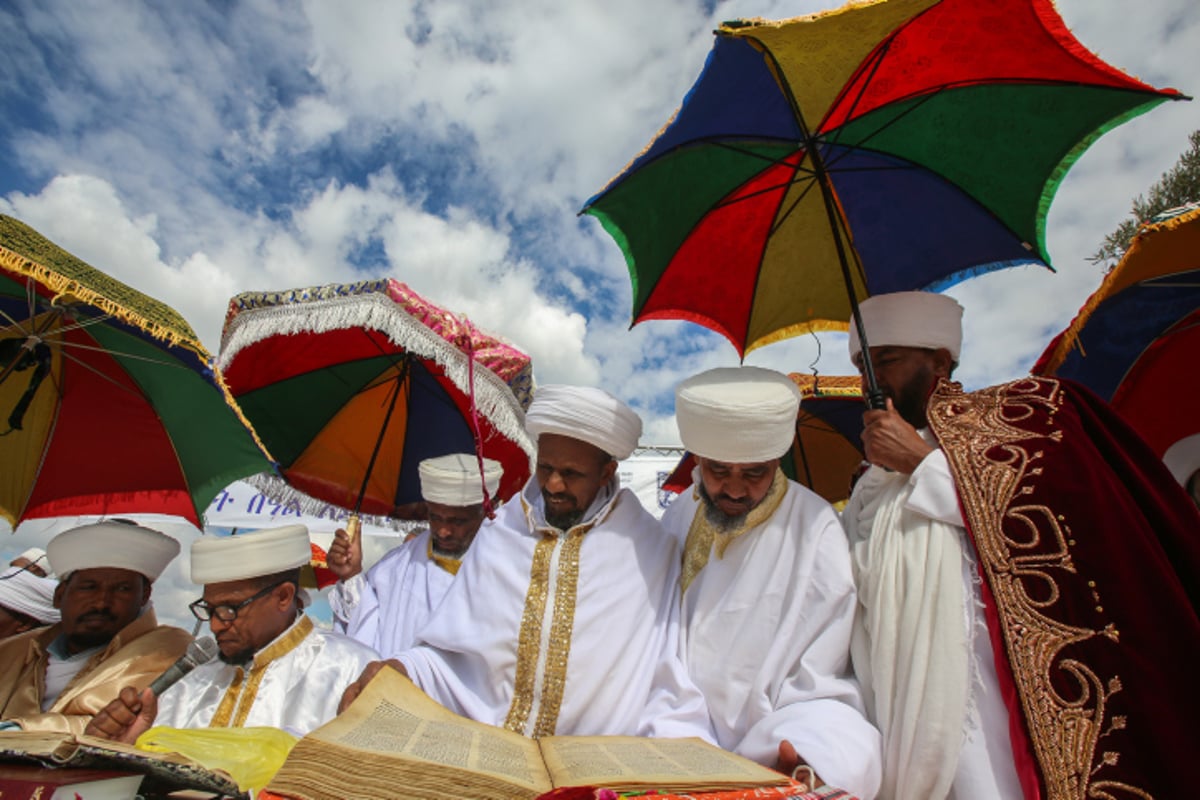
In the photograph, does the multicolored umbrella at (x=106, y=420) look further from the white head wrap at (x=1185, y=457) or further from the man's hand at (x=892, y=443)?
the white head wrap at (x=1185, y=457)

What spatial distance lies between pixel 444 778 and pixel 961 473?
5.54ft

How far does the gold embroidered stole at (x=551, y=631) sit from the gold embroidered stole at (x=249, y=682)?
128 centimetres

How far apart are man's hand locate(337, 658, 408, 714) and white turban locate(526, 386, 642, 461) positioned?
107 centimetres

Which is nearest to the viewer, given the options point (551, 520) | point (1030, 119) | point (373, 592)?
point (1030, 119)

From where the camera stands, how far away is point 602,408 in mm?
2629

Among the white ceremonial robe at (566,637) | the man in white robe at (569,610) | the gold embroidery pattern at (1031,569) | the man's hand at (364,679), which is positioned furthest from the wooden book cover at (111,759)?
the gold embroidery pattern at (1031,569)

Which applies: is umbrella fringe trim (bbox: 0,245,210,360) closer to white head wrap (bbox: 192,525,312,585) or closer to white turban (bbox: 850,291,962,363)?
white head wrap (bbox: 192,525,312,585)

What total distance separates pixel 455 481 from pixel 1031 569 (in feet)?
10.7

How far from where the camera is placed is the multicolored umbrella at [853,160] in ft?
6.82

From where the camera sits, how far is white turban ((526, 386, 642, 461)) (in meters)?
2.62

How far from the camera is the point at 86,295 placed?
7.66ft

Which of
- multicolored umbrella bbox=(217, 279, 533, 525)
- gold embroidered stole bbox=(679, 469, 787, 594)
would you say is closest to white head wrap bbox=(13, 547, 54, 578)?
multicolored umbrella bbox=(217, 279, 533, 525)

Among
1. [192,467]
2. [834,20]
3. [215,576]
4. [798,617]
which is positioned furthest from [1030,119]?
[192,467]

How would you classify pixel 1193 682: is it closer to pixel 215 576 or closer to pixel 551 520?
pixel 551 520
